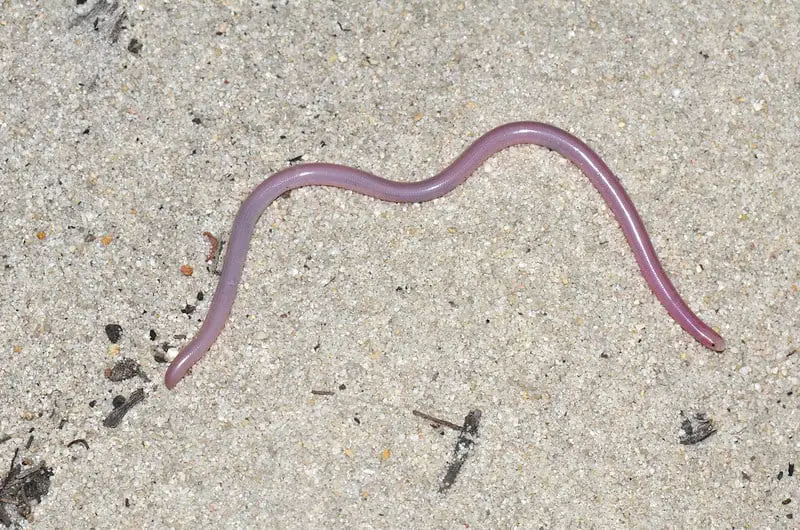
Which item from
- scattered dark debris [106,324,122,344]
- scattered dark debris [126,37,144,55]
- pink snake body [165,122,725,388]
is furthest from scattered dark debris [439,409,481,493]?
scattered dark debris [126,37,144,55]

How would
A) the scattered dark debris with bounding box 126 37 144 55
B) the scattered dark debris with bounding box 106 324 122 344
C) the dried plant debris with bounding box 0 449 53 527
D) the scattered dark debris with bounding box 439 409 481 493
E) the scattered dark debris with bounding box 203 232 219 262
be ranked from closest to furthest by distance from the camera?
the dried plant debris with bounding box 0 449 53 527, the scattered dark debris with bounding box 439 409 481 493, the scattered dark debris with bounding box 106 324 122 344, the scattered dark debris with bounding box 203 232 219 262, the scattered dark debris with bounding box 126 37 144 55

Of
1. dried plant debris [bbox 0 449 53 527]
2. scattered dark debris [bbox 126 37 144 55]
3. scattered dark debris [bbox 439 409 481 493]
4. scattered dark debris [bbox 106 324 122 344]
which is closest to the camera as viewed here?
dried plant debris [bbox 0 449 53 527]

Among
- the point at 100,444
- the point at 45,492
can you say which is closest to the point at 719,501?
the point at 100,444

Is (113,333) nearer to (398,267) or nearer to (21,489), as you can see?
(21,489)

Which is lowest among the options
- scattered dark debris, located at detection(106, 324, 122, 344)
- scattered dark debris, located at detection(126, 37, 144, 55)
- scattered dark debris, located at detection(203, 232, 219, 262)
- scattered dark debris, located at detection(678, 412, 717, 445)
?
scattered dark debris, located at detection(106, 324, 122, 344)

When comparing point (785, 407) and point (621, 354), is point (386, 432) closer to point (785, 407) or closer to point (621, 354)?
point (621, 354)

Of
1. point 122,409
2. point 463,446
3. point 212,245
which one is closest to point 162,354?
point 122,409

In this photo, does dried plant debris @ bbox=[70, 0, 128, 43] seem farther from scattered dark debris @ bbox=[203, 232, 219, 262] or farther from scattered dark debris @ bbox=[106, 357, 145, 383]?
scattered dark debris @ bbox=[106, 357, 145, 383]
